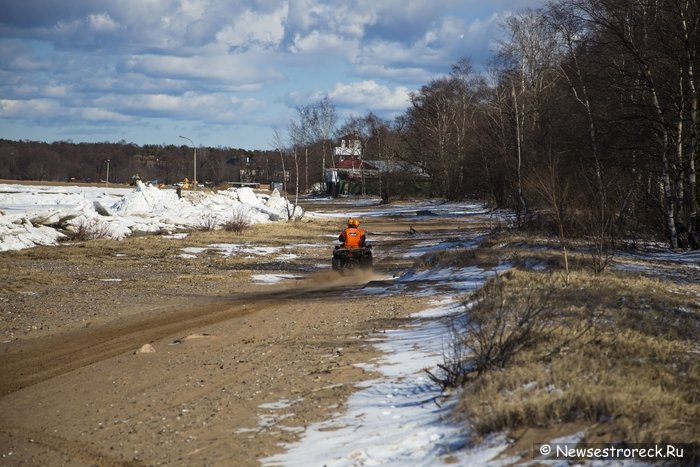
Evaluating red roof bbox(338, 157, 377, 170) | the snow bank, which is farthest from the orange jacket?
red roof bbox(338, 157, 377, 170)

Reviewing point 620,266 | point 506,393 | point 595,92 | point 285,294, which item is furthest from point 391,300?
point 595,92

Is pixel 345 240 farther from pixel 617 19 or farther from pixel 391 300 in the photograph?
pixel 617 19

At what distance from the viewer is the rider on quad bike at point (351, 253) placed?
22.3 metres

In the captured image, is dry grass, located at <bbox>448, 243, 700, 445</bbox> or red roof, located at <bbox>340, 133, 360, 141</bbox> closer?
dry grass, located at <bbox>448, 243, 700, 445</bbox>

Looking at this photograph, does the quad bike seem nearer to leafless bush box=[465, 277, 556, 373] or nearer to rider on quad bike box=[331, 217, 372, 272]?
rider on quad bike box=[331, 217, 372, 272]

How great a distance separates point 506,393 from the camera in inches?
265

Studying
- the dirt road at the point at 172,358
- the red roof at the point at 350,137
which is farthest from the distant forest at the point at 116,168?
the dirt road at the point at 172,358

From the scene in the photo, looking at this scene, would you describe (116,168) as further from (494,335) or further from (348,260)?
(494,335)

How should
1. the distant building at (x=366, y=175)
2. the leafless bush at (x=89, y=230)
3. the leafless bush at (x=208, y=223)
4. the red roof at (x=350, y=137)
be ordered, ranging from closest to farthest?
1. the leafless bush at (x=89, y=230)
2. the leafless bush at (x=208, y=223)
3. the distant building at (x=366, y=175)
4. the red roof at (x=350, y=137)

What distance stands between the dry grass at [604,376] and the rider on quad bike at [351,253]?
37.7ft

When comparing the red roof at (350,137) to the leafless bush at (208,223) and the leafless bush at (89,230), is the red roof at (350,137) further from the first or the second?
the leafless bush at (89,230)

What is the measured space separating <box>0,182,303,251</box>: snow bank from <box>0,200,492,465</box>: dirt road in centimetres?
925

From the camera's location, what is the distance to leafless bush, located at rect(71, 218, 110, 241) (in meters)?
33.8

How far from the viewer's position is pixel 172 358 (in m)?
11.0
